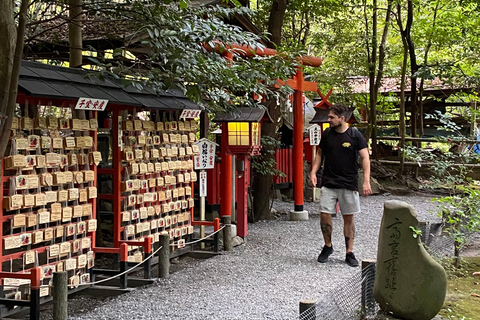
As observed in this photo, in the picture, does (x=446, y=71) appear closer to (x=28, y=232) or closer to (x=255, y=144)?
(x=255, y=144)

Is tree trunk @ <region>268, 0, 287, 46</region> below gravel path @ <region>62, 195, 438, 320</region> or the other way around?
the other way around

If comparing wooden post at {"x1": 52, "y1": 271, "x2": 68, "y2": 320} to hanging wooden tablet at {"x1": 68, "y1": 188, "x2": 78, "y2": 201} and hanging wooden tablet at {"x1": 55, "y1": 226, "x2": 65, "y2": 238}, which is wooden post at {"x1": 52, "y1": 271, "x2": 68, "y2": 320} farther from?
hanging wooden tablet at {"x1": 68, "y1": 188, "x2": 78, "y2": 201}

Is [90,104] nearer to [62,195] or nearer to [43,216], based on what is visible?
[62,195]

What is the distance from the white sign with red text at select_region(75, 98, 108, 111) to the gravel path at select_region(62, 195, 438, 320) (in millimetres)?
2042

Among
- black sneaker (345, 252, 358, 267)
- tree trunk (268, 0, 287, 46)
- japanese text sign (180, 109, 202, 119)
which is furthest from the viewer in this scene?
tree trunk (268, 0, 287, 46)

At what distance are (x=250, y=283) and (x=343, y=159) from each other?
2.05 meters

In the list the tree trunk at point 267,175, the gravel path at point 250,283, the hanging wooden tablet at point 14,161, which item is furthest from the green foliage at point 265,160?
the hanging wooden tablet at point 14,161

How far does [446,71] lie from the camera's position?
16.5 m

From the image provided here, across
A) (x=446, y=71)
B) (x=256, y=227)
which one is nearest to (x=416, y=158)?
(x=256, y=227)

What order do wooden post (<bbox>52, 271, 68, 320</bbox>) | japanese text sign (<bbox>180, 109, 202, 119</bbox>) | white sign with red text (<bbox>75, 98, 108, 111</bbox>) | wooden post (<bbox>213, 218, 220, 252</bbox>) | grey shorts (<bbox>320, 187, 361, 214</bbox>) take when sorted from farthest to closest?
wooden post (<bbox>213, 218, 220, 252</bbox>), japanese text sign (<bbox>180, 109, 202, 119</bbox>), grey shorts (<bbox>320, 187, 361, 214</bbox>), white sign with red text (<bbox>75, 98, 108, 111</bbox>), wooden post (<bbox>52, 271, 68, 320</bbox>)

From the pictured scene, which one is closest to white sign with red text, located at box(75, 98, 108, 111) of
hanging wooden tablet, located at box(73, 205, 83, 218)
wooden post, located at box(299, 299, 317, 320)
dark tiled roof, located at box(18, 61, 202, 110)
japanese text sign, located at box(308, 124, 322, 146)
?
dark tiled roof, located at box(18, 61, 202, 110)

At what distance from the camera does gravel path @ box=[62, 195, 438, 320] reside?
546cm

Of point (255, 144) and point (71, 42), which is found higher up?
point (71, 42)

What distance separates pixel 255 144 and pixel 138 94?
278cm
